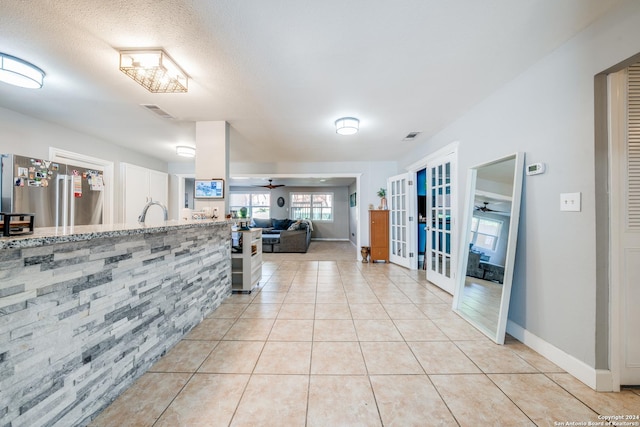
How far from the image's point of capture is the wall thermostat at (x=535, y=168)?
74.1 inches

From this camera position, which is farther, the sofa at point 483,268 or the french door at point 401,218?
the french door at point 401,218

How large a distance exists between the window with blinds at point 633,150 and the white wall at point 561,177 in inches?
7.5

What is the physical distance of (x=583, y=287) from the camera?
1.59 metres

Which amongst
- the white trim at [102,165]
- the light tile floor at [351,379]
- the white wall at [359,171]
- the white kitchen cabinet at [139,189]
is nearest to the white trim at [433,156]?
the white wall at [359,171]

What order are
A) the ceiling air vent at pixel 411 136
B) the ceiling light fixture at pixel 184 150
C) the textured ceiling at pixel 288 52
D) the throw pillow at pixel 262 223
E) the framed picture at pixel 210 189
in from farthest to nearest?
the throw pillow at pixel 262 223, the ceiling light fixture at pixel 184 150, the ceiling air vent at pixel 411 136, the framed picture at pixel 210 189, the textured ceiling at pixel 288 52

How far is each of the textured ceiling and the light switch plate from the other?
112 centimetres

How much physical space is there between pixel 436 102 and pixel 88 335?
138 inches

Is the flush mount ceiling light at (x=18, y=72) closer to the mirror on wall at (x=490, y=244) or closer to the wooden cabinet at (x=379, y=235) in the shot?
the mirror on wall at (x=490, y=244)

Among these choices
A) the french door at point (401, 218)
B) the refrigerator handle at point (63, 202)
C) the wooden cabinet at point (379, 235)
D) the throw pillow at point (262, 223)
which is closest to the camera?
the refrigerator handle at point (63, 202)

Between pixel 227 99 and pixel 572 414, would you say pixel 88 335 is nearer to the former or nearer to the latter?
pixel 227 99

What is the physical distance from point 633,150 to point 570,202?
420mm

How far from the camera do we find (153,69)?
1944 mm

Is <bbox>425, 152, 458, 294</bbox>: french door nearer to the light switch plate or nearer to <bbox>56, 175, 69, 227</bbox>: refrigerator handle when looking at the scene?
the light switch plate

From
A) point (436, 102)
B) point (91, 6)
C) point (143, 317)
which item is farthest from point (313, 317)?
point (91, 6)
